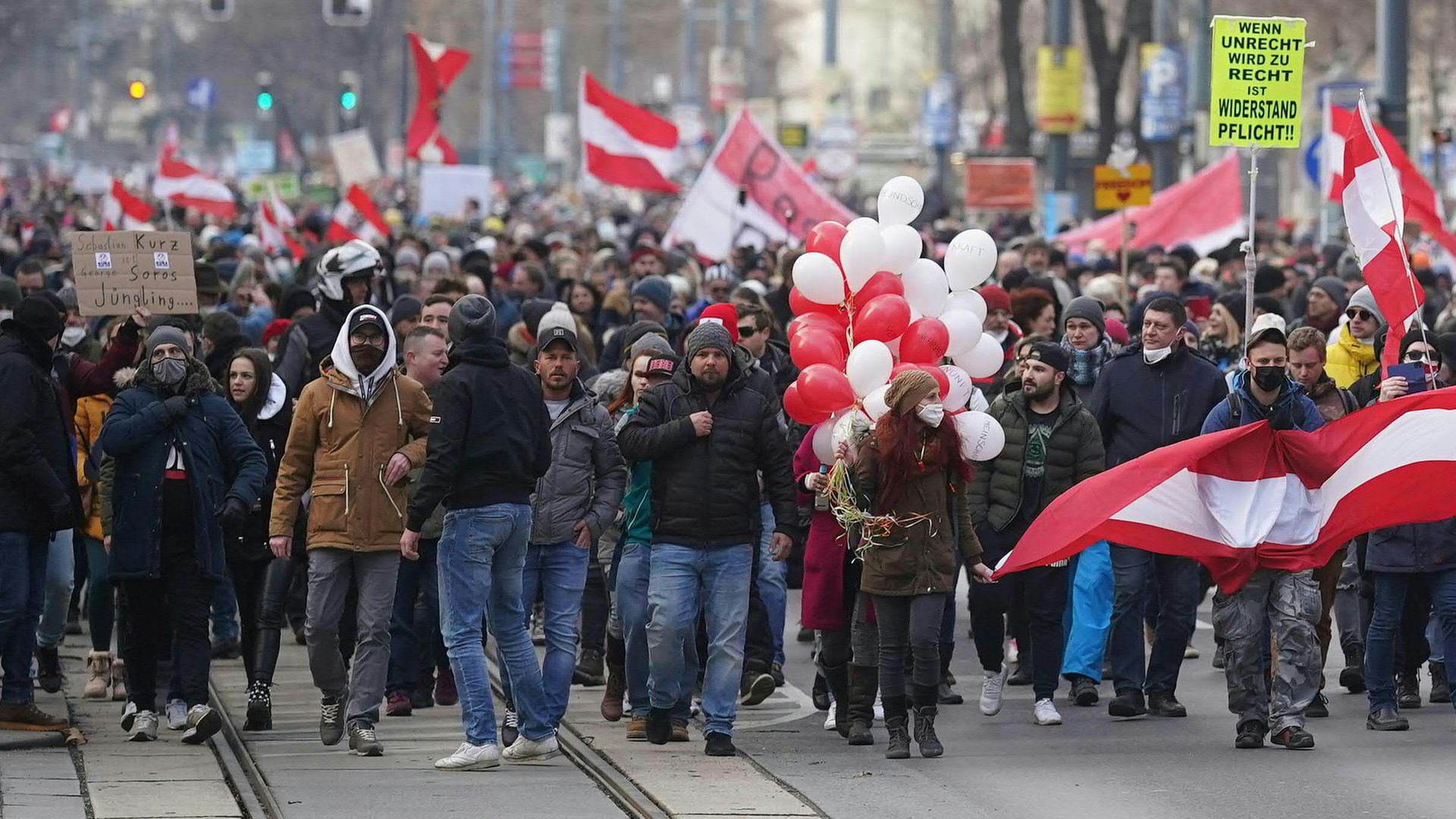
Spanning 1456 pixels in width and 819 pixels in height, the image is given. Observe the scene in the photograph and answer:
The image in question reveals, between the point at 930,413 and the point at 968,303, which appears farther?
the point at 968,303

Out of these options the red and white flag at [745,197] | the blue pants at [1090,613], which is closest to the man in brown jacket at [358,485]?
the blue pants at [1090,613]

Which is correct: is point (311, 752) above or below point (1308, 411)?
below

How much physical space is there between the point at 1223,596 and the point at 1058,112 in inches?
1064

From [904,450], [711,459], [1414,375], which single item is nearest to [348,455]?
[711,459]

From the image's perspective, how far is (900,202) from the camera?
11.2m

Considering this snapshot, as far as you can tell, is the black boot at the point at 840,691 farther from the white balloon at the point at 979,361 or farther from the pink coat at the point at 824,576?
the white balloon at the point at 979,361

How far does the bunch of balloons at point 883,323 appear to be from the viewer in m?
10.6

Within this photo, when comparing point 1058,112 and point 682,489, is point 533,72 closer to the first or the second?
point 1058,112

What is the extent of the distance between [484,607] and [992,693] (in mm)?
2384

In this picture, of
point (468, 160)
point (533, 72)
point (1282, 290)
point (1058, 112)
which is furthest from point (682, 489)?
point (468, 160)

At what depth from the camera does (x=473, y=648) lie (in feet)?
32.8

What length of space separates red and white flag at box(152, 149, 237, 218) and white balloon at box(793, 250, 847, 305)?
18287 millimetres

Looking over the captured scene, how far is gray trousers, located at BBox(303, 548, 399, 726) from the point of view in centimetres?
1009

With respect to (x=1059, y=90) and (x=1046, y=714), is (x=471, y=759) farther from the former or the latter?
(x=1059, y=90)
